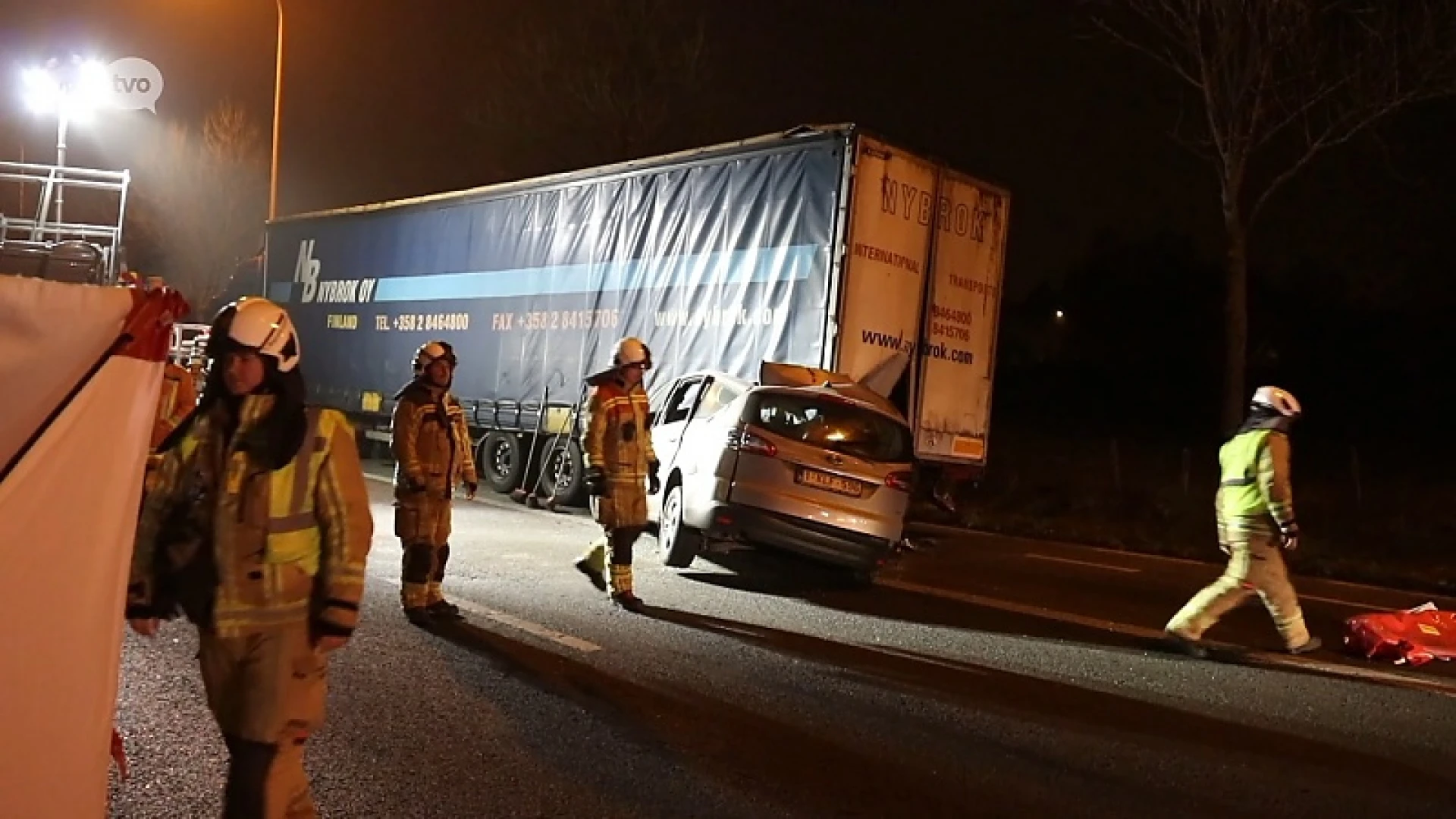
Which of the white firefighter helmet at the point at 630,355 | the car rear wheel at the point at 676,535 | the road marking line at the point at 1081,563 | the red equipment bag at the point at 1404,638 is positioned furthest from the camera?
the road marking line at the point at 1081,563

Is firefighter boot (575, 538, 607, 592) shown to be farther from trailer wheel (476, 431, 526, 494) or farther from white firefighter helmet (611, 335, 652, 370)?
trailer wheel (476, 431, 526, 494)

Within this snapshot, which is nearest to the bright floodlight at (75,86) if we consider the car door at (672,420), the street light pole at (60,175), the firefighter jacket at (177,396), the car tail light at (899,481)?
the street light pole at (60,175)

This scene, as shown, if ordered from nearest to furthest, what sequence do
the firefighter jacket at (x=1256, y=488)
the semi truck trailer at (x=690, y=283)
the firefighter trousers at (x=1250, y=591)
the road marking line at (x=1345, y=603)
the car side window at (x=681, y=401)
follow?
1. the firefighter jacket at (x=1256, y=488)
2. the firefighter trousers at (x=1250, y=591)
3. the road marking line at (x=1345, y=603)
4. the car side window at (x=681, y=401)
5. the semi truck trailer at (x=690, y=283)

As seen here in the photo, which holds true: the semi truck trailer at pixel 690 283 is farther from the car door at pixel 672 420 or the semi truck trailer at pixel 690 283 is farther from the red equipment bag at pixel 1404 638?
the red equipment bag at pixel 1404 638

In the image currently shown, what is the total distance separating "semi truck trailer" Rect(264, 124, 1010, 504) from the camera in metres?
12.4

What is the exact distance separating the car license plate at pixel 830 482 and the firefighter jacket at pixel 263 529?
6.04 m

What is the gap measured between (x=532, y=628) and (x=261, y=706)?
4424mm

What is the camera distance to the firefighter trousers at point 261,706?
138 inches

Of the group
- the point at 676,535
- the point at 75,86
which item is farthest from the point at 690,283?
the point at 75,86

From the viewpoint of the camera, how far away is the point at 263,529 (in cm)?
354

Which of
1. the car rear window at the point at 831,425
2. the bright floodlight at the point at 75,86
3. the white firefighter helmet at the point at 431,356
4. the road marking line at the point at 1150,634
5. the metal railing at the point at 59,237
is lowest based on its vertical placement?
the road marking line at the point at 1150,634

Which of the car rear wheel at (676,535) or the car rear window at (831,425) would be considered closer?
the car rear window at (831,425)

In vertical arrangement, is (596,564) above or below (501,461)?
below

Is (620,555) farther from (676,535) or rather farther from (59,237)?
(59,237)
